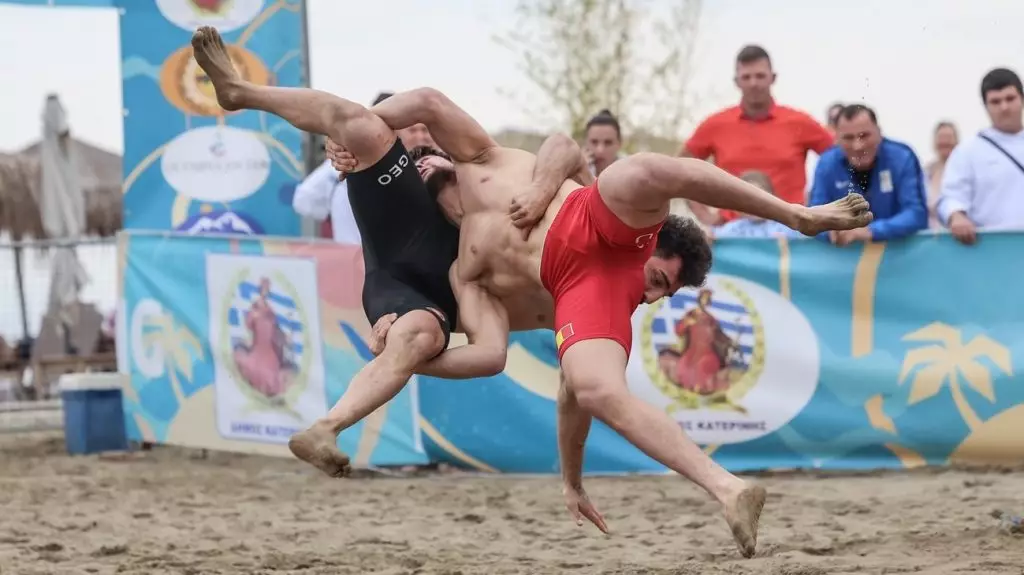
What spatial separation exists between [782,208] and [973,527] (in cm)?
222

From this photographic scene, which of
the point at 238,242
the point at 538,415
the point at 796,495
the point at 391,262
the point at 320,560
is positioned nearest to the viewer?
the point at 391,262

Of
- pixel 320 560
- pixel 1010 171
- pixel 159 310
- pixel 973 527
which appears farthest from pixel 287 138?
pixel 973 527

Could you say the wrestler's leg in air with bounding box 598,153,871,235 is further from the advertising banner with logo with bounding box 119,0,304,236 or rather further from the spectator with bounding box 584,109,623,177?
the advertising banner with logo with bounding box 119,0,304,236

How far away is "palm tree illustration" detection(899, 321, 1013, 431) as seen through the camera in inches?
296

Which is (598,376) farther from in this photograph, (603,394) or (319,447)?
(319,447)

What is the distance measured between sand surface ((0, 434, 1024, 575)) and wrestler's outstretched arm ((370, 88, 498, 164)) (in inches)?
65.3

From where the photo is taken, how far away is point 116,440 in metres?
9.45

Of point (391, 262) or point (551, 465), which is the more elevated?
point (391, 262)

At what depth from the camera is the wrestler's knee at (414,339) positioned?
4.95 metres

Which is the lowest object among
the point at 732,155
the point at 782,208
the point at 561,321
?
the point at 561,321

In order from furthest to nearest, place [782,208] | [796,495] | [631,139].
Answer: [631,139] → [796,495] → [782,208]

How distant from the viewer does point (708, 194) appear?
4.57 m

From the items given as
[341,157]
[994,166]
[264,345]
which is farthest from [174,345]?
[994,166]

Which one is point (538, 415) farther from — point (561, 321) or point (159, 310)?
point (561, 321)
